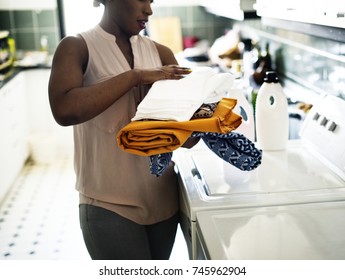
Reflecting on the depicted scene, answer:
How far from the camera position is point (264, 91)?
1590mm

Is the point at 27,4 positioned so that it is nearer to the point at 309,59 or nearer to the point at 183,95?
the point at 309,59

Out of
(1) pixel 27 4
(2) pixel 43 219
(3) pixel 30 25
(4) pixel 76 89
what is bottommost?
(2) pixel 43 219

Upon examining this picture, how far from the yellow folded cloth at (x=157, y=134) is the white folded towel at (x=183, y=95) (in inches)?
1.0

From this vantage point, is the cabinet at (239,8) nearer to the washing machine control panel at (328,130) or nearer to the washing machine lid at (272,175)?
the washing machine control panel at (328,130)

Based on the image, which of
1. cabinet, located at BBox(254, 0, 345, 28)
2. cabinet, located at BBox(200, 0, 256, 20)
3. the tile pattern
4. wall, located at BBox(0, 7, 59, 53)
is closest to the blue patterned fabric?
cabinet, located at BBox(254, 0, 345, 28)

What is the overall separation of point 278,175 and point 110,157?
0.51 metres

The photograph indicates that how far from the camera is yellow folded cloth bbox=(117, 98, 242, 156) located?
1.12m

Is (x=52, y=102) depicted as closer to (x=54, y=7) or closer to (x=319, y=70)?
(x=319, y=70)

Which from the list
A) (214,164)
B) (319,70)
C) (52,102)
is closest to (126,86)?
(52,102)

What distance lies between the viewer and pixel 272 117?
157 centimetres

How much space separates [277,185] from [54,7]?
3.78 metres

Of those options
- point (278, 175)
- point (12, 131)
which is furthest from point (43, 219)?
point (278, 175)

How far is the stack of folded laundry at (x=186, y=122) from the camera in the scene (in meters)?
1.12

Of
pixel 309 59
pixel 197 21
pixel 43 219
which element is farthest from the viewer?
pixel 197 21
